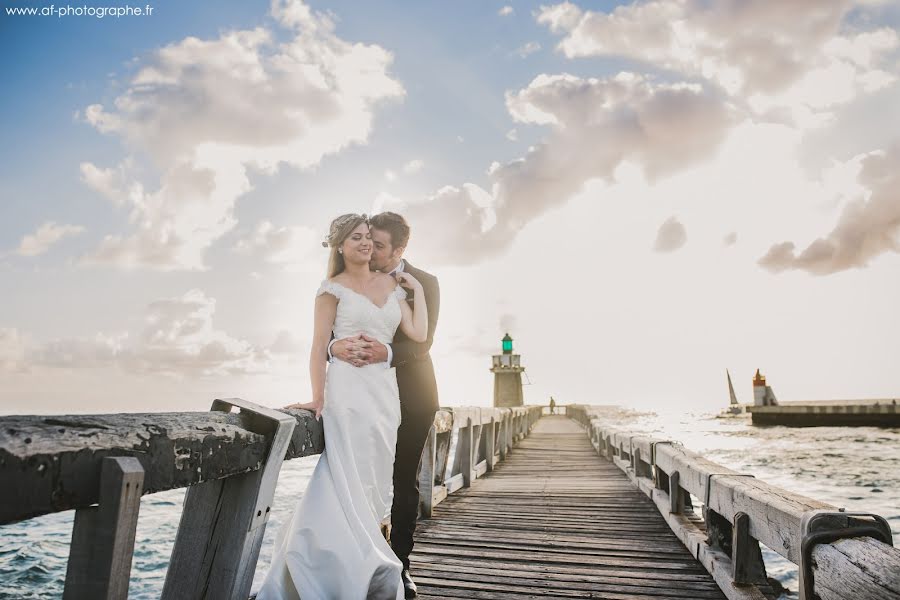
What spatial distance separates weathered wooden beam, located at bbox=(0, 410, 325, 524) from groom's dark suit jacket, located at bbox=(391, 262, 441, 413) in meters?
1.41

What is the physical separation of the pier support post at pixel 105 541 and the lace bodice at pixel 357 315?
73.0 inches

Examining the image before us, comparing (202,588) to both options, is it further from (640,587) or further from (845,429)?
(845,429)

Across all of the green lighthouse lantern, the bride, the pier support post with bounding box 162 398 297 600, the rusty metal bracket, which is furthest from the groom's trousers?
the green lighthouse lantern

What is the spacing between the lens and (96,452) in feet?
3.89

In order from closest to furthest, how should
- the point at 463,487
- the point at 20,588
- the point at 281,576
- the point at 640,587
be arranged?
the point at 281,576 < the point at 640,587 < the point at 463,487 < the point at 20,588

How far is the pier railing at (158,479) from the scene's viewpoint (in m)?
1.07

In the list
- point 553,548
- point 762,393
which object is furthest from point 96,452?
point 762,393

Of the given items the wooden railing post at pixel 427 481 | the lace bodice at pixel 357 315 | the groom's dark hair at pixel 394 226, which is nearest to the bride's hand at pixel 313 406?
the lace bodice at pixel 357 315

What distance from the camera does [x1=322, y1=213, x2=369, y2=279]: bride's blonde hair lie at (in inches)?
124

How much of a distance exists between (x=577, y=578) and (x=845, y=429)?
2024 inches

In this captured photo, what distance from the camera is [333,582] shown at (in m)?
2.46

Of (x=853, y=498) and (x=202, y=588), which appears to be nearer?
(x=202, y=588)

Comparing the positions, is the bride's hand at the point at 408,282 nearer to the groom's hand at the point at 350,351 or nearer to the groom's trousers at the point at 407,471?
the groom's hand at the point at 350,351

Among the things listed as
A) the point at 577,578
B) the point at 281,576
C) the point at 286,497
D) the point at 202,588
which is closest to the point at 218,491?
the point at 202,588
